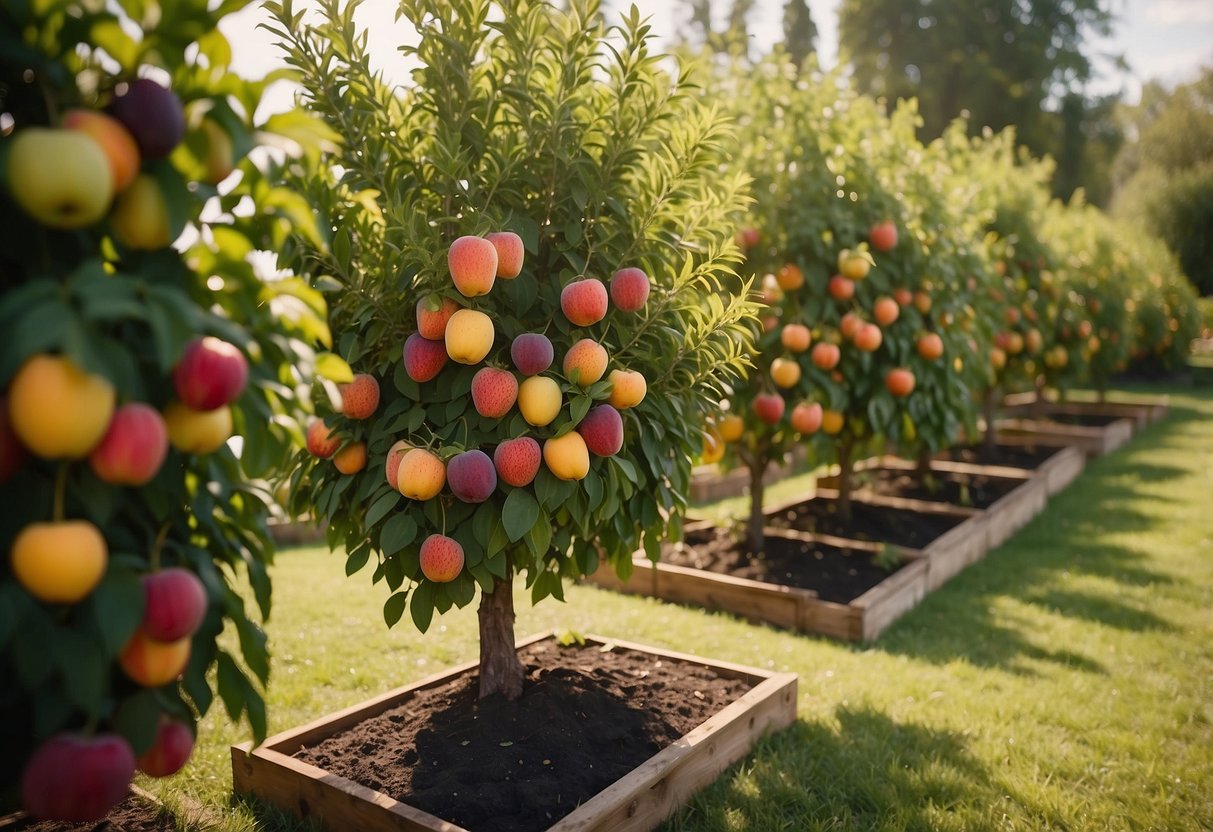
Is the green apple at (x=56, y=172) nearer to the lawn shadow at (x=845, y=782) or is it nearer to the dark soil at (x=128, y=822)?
the dark soil at (x=128, y=822)

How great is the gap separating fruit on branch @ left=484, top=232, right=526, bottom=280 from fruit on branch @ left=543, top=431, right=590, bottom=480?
0.52 m

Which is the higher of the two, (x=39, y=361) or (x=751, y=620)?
(x=39, y=361)

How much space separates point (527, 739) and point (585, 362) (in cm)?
135

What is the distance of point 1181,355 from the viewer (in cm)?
1925

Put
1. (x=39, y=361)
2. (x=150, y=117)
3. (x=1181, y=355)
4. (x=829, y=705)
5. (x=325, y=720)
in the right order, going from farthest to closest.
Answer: (x=1181, y=355) < (x=829, y=705) < (x=325, y=720) < (x=150, y=117) < (x=39, y=361)

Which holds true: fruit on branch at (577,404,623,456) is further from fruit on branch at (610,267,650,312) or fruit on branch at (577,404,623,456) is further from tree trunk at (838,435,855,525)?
tree trunk at (838,435,855,525)

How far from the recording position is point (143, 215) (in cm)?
128

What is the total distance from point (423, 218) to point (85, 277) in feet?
4.90

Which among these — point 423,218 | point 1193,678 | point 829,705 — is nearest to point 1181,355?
point 1193,678

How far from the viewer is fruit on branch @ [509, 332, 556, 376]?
2447mm

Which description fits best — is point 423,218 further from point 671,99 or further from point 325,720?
point 325,720

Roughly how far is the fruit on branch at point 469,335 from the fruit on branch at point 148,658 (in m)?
1.24

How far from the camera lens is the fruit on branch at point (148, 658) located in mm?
1305

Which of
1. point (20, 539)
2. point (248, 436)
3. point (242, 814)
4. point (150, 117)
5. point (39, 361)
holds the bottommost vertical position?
point (242, 814)
